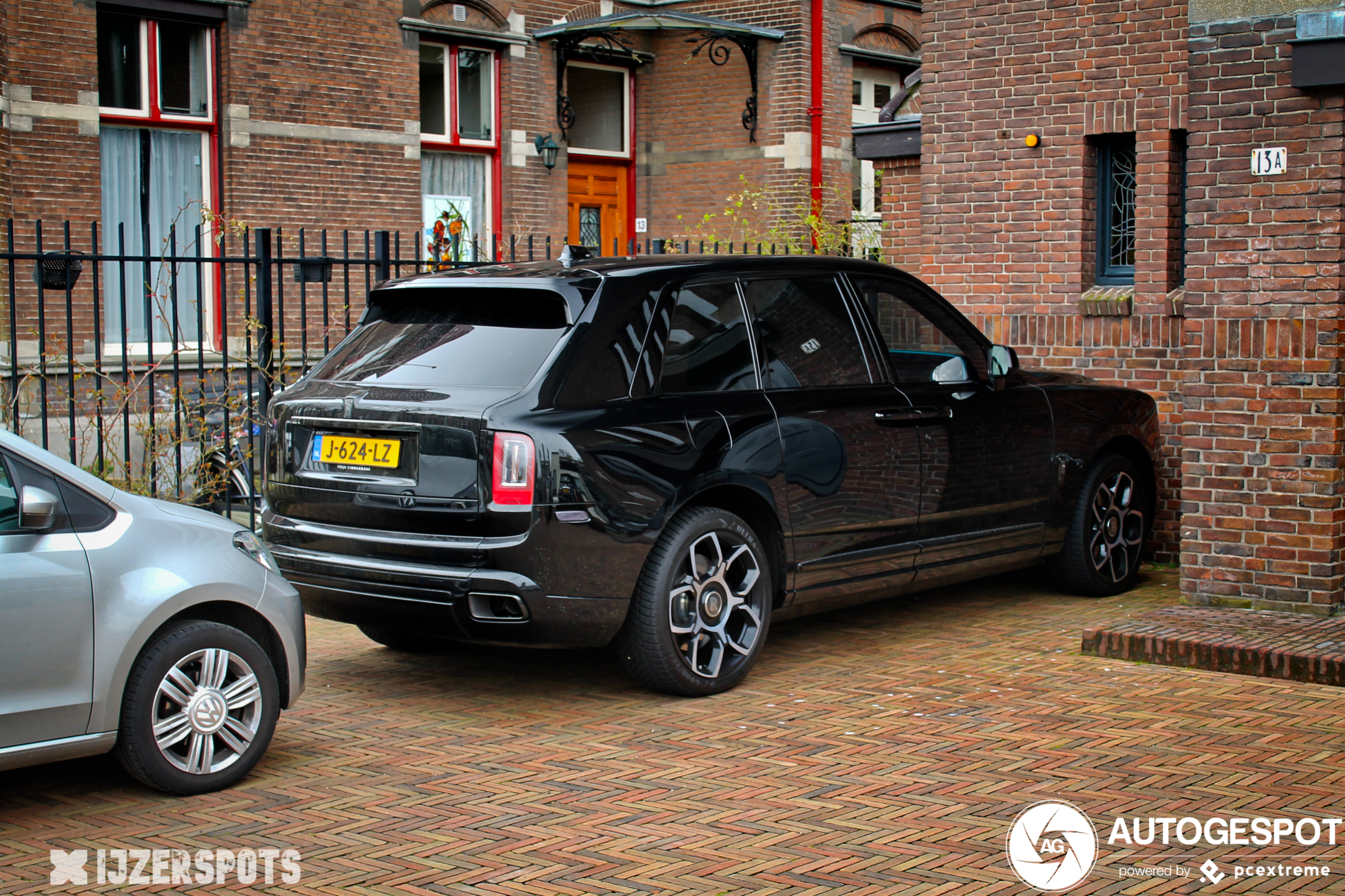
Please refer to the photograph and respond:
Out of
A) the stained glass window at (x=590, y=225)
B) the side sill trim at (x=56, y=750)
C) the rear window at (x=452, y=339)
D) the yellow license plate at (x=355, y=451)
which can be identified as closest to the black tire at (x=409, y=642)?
the yellow license plate at (x=355, y=451)

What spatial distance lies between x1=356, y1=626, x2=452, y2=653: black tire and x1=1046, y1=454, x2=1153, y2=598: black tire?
349 cm

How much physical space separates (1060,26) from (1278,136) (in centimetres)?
273

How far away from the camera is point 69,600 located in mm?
4672

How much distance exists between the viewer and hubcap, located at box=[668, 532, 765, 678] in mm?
6129

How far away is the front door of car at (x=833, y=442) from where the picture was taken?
6617mm

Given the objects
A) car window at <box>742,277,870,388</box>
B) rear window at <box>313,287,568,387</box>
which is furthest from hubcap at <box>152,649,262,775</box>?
car window at <box>742,277,870,388</box>

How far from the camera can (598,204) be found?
21.4 meters

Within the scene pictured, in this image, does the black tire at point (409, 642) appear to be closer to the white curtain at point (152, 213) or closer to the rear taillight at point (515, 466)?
the rear taillight at point (515, 466)

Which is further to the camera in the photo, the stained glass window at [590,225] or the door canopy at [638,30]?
the stained glass window at [590,225]

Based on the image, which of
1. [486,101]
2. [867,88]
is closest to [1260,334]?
[486,101]

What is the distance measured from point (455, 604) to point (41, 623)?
5.20 feet

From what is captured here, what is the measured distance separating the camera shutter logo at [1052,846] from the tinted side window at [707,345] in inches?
91.7

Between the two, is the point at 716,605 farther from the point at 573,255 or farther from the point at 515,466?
the point at 573,255

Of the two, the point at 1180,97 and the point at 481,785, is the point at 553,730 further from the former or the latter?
the point at 1180,97
